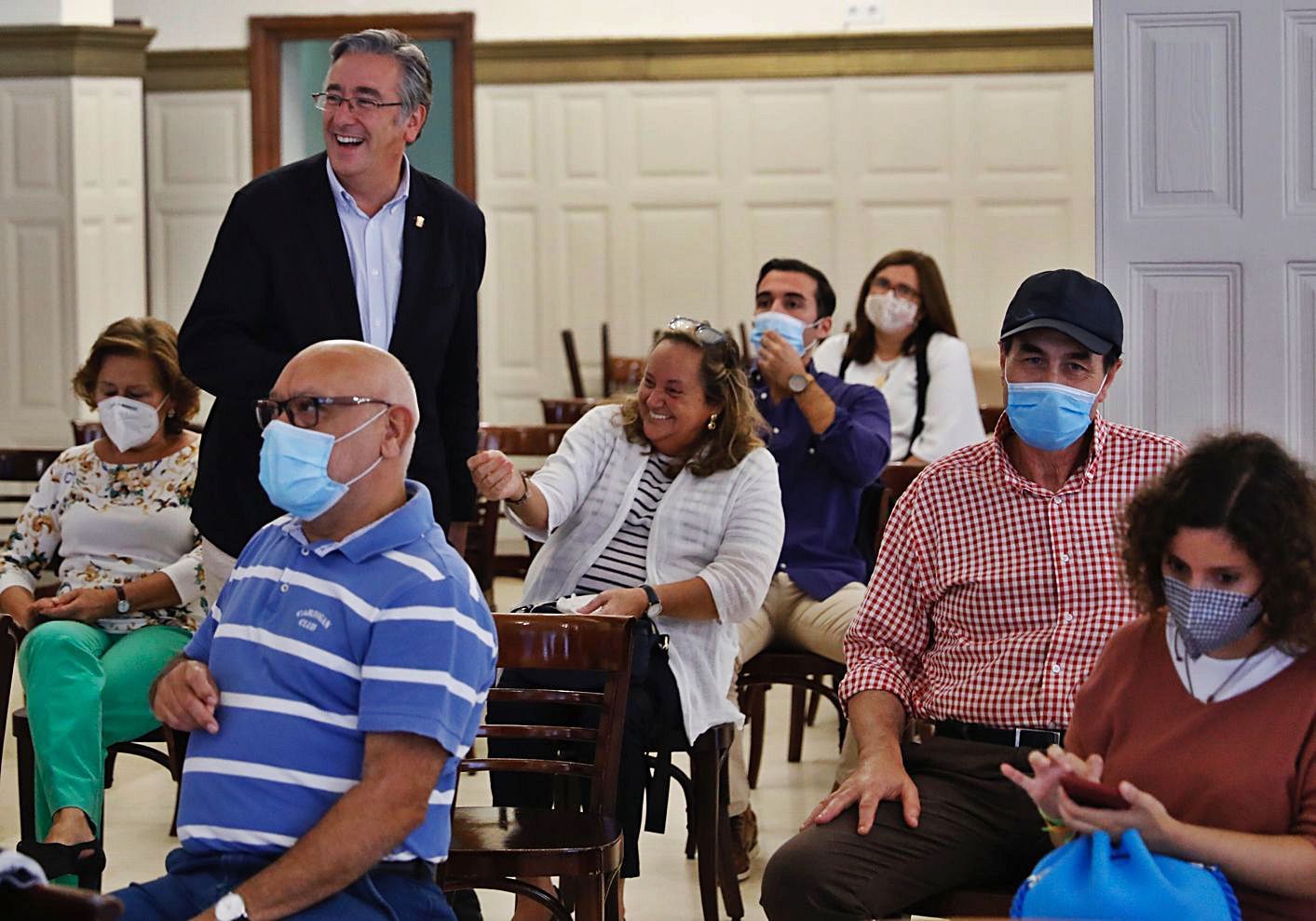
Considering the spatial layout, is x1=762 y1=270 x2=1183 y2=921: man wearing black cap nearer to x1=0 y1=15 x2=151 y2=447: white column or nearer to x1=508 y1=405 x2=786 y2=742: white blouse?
x1=508 y1=405 x2=786 y2=742: white blouse

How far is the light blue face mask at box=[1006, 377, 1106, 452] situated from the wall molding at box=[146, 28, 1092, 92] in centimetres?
596

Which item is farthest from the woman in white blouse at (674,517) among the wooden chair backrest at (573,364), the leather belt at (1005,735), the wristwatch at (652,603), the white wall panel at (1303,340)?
the wooden chair backrest at (573,364)

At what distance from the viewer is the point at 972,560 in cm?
260

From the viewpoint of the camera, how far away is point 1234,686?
198 cm

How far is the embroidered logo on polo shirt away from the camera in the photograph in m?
1.96

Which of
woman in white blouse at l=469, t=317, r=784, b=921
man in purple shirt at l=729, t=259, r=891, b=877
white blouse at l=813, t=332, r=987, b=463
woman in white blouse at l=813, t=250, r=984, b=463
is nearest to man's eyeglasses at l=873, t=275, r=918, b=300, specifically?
woman in white blouse at l=813, t=250, r=984, b=463

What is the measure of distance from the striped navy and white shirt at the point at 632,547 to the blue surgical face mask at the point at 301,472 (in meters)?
1.43

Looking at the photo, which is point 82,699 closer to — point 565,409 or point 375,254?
point 375,254

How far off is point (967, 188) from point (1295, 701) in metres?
6.58

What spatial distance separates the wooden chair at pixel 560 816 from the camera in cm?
254

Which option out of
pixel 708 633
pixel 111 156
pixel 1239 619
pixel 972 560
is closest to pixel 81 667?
pixel 708 633

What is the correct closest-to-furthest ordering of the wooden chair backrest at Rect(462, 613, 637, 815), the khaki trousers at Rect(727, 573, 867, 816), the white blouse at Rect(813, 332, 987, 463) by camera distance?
1. the wooden chair backrest at Rect(462, 613, 637, 815)
2. the khaki trousers at Rect(727, 573, 867, 816)
3. the white blouse at Rect(813, 332, 987, 463)

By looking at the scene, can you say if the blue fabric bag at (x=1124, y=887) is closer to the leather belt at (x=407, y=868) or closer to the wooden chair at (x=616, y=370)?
the leather belt at (x=407, y=868)

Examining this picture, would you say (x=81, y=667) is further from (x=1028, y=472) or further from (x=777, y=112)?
(x=777, y=112)
